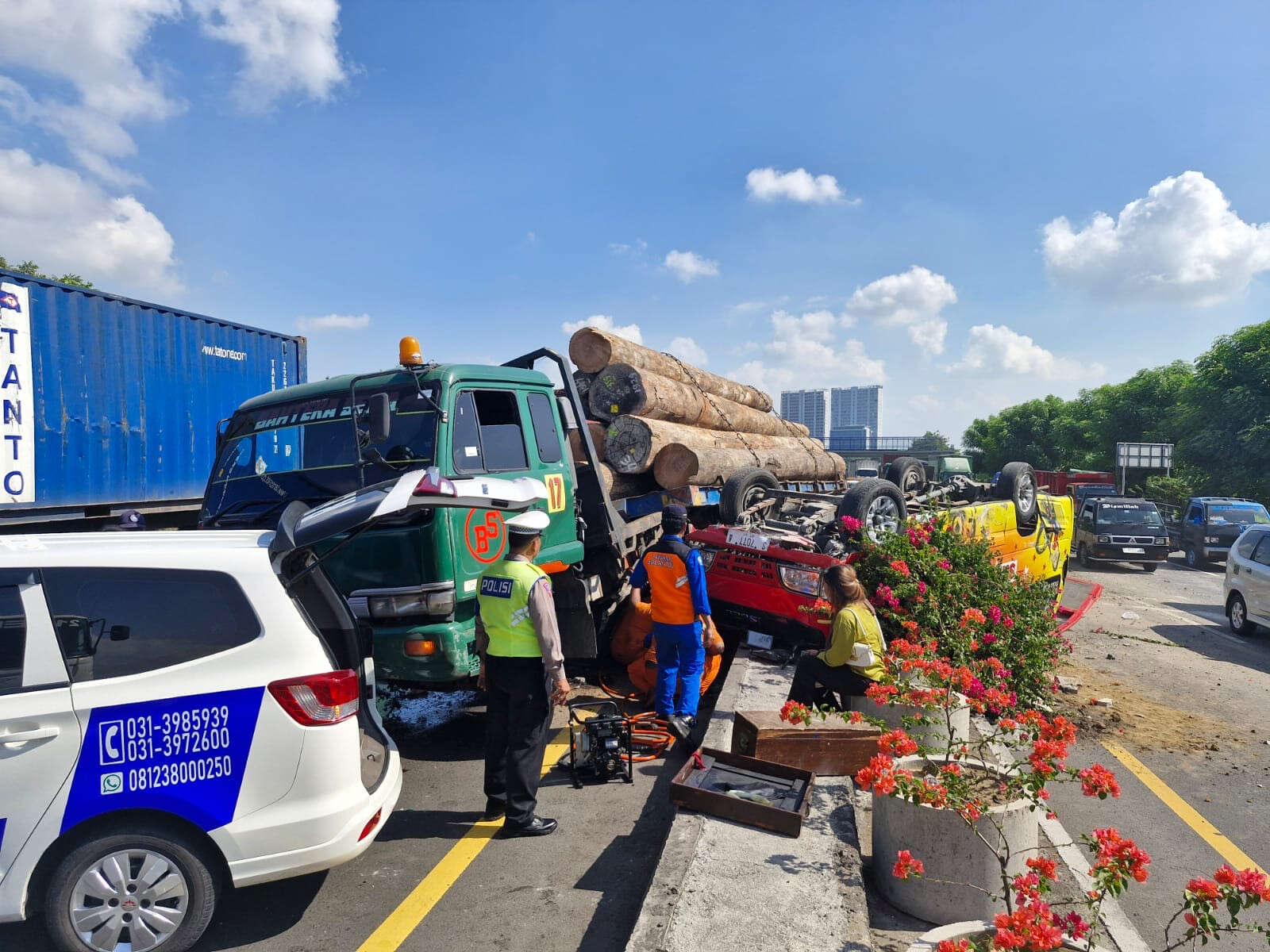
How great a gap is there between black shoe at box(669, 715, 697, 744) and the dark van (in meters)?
16.4

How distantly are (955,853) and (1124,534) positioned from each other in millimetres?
17753

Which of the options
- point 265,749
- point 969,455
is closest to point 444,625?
point 265,749

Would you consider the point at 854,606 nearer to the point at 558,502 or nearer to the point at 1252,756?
the point at 558,502

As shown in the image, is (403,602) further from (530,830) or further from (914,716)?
(914,716)

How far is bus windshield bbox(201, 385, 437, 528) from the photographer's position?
15.8 feet

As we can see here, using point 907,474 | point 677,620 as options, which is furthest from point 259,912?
point 907,474

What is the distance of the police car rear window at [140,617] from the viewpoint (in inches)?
110

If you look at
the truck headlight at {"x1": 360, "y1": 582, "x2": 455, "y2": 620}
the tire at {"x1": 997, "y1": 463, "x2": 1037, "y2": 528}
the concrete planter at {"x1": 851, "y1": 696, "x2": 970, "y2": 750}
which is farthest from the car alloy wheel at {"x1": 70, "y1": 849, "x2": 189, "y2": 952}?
the tire at {"x1": 997, "y1": 463, "x2": 1037, "y2": 528}

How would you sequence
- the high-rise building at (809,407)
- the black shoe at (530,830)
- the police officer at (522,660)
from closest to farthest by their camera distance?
the police officer at (522,660)
the black shoe at (530,830)
the high-rise building at (809,407)

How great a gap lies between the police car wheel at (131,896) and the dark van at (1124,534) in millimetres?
19638

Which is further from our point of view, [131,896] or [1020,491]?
[1020,491]

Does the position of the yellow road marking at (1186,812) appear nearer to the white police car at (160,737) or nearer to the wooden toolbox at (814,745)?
the wooden toolbox at (814,745)

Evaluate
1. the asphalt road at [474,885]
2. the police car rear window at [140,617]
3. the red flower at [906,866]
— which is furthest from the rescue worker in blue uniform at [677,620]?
the police car rear window at [140,617]

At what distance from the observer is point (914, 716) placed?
4.81 m
